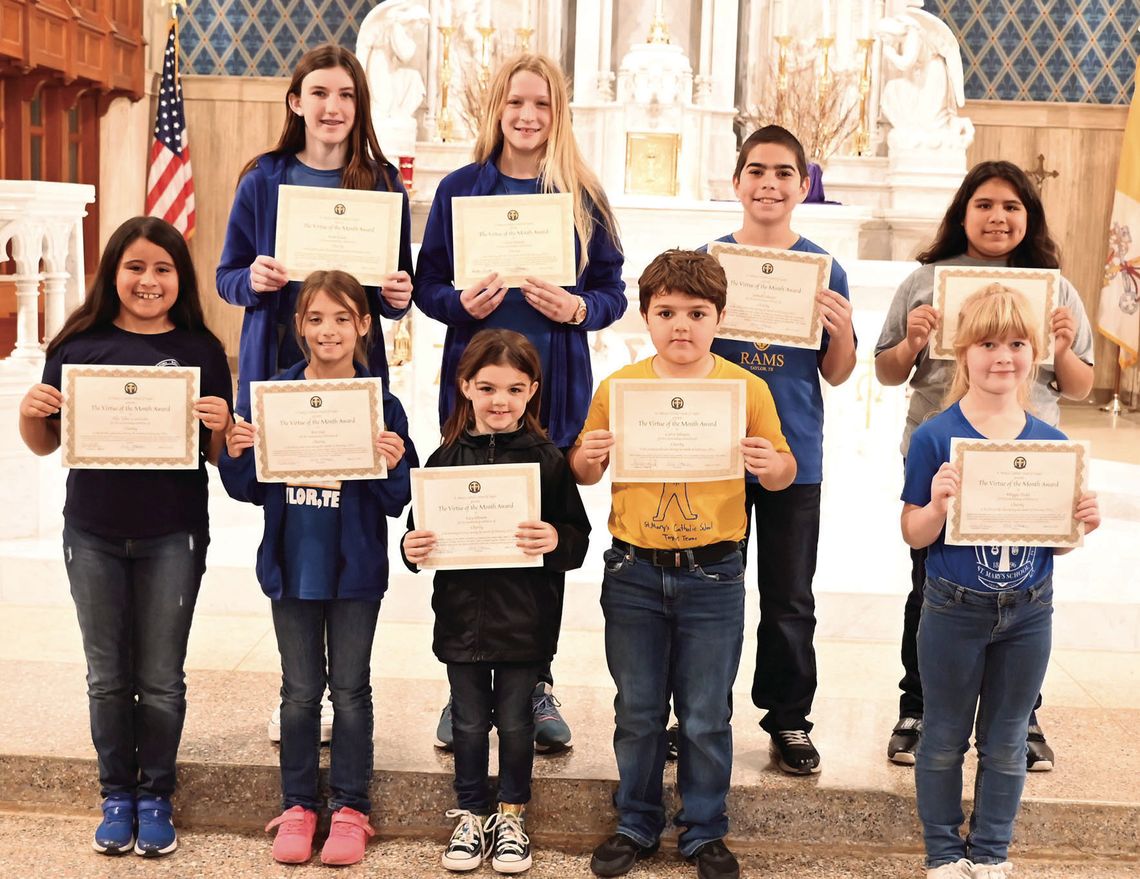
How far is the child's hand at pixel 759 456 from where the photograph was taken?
107 inches

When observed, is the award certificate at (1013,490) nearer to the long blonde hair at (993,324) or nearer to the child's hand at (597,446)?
the long blonde hair at (993,324)

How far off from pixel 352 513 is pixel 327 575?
0.47ft

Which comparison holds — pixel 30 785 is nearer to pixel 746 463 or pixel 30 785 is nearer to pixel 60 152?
pixel 746 463

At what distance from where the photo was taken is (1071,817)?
3.10 metres

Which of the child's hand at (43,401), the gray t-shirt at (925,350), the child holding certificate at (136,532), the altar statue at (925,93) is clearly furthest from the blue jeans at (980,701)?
the altar statue at (925,93)

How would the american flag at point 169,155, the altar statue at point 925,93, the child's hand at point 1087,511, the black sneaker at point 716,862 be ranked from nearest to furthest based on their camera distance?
1. the child's hand at point 1087,511
2. the black sneaker at point 716,862
3. the altar statue at point 925,93
4. the american flag at point 169,155

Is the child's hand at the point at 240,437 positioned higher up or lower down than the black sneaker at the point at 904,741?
higher up

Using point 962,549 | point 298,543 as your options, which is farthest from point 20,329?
point 962,549

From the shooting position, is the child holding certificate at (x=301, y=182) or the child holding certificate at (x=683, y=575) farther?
the child holding certificate at (x=301, y=182)

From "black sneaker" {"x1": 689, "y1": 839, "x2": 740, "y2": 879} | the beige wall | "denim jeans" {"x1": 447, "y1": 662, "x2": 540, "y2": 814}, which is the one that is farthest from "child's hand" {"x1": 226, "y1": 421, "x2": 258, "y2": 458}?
the beige wall

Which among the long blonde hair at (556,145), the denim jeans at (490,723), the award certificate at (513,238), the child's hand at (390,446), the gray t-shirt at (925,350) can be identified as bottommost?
the denim jeans at (490,723)

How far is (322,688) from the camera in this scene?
2.92 m

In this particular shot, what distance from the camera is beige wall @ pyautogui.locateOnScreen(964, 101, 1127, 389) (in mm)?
10383

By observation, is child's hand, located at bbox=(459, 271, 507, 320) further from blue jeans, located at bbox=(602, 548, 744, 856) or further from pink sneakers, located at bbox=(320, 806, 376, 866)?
pink sneakers, located at bbox=(320, 806, 376, 866)
